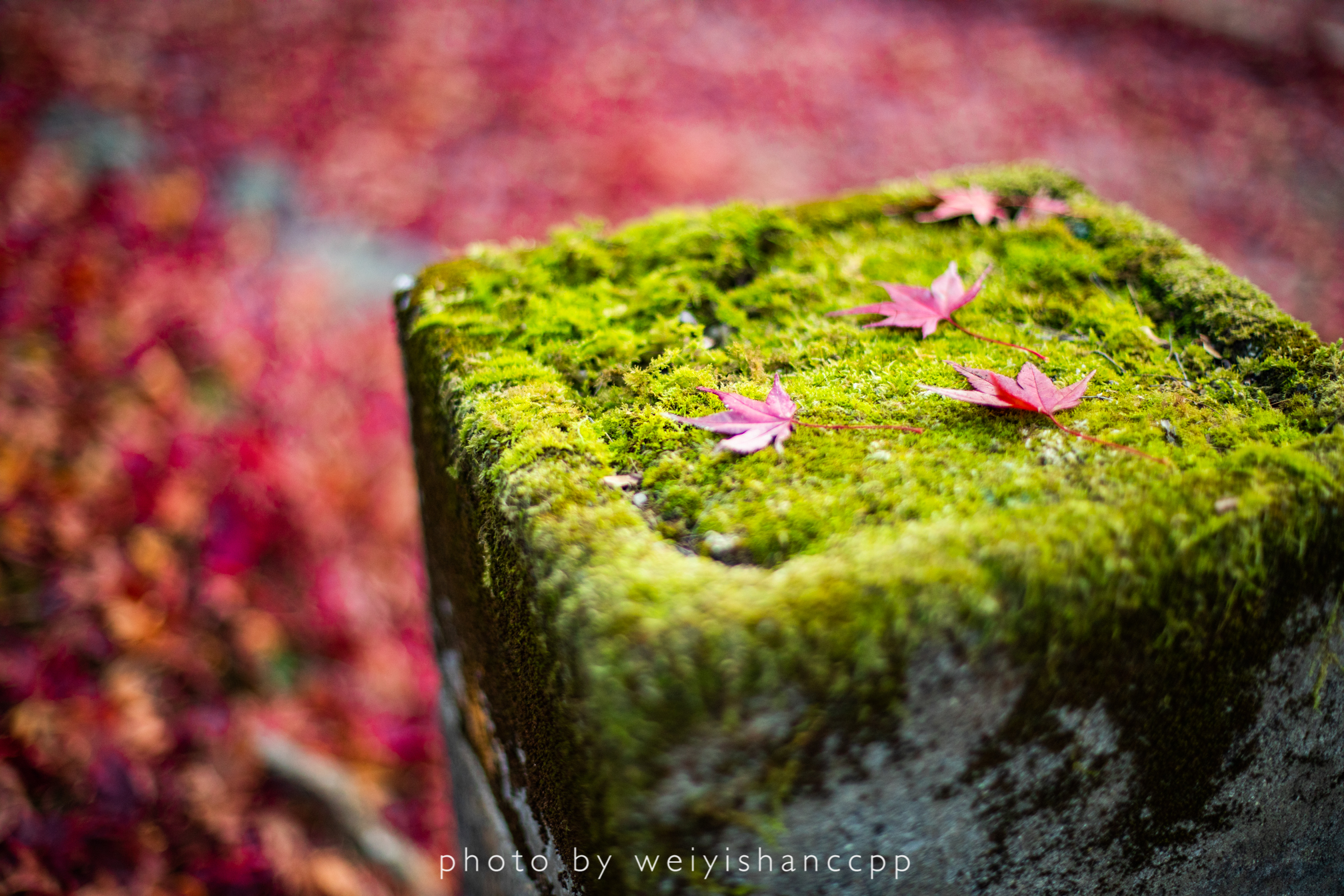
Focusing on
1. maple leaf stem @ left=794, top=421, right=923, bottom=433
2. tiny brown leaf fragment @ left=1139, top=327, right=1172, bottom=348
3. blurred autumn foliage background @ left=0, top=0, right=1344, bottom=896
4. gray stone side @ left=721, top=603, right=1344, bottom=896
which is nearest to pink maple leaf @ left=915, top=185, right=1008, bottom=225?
tiny brown leaf fragment @ left=1139, top=327, right=1172, bottom=348

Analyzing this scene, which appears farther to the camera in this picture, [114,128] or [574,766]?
[114,128]

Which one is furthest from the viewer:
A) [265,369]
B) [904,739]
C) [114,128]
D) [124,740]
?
[114,128]

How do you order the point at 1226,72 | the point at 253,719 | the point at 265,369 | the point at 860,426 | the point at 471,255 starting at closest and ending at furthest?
the point at 860,426 < the point at 471,255 < the point at 253,719 < the point at 265,369 < the point at 1226,72

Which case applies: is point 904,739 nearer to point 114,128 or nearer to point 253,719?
point 253,719

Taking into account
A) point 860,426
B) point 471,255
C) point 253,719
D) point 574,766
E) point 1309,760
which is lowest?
point 253,719

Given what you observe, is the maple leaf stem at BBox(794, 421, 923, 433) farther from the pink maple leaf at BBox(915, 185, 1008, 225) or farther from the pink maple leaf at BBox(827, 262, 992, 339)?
the pink maple leaf at BBox(915, 185, 1008, 225)

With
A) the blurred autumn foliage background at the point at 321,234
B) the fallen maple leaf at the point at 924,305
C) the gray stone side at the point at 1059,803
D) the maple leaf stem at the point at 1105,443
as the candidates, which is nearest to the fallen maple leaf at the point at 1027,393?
the maple leaf stem at the point at 1105,443

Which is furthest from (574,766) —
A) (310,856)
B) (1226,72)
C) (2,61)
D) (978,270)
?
(1226,72)

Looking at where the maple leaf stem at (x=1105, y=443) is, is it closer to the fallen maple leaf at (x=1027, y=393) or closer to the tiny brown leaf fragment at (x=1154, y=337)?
the fallen maple leaf at (x=1027, y=393)
